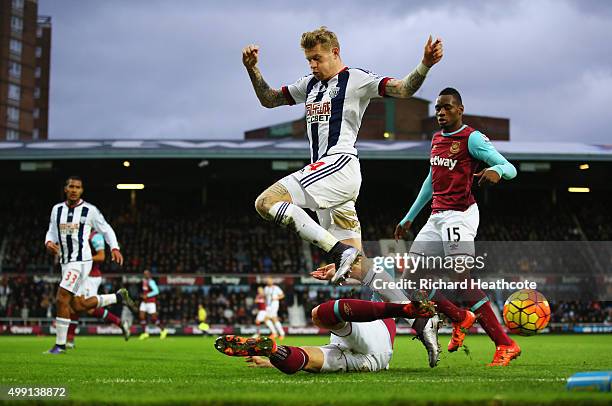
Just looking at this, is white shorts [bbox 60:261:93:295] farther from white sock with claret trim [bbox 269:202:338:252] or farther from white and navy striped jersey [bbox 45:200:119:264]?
white sock with claret trim [bbox 269:202:338:252]

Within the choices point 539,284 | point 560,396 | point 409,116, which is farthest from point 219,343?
point 409,116

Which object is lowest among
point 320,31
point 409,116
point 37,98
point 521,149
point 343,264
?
point 343,264

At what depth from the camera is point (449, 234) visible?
7.66m

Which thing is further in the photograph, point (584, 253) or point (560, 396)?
point (584, 253)

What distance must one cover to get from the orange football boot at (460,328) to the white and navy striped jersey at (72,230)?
20.9ft

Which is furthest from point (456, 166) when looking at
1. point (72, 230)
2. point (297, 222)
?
point (72, 230)

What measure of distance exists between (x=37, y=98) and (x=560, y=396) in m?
104

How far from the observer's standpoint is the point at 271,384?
4.97 metres

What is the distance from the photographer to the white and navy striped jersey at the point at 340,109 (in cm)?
673

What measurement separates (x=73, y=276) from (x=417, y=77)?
291 inches

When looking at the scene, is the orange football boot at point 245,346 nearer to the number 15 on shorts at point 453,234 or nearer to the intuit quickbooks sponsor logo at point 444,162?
the number 15 on shorts at point 453,234

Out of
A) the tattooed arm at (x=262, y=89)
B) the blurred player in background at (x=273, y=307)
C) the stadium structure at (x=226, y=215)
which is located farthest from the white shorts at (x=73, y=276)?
the stadium structure at (x=226, y=215)

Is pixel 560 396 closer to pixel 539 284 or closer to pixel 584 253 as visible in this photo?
pixel 539 284

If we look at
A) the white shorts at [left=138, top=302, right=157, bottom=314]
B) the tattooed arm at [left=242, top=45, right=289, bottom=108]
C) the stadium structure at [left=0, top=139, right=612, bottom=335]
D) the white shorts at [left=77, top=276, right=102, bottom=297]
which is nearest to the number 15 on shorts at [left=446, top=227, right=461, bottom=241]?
the tattooed arm at [left=242, top=45, right=289, bottom=108]
